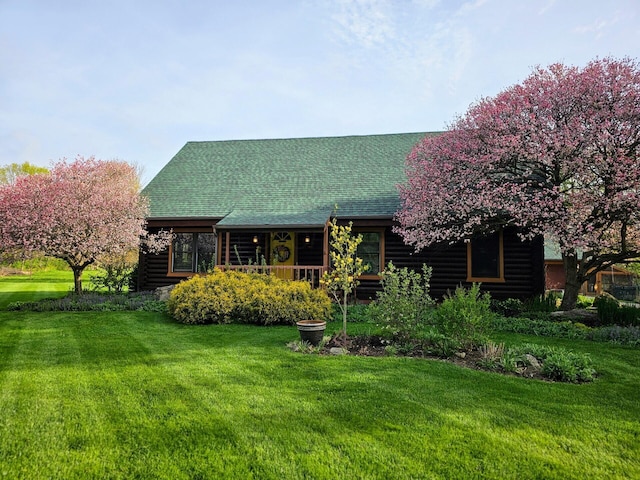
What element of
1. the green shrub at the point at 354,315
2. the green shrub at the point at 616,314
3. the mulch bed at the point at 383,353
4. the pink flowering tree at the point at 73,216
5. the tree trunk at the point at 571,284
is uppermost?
the pink flowering tree at the point at 73,216

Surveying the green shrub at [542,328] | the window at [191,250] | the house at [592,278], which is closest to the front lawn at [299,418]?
the green shrub at [542,328]

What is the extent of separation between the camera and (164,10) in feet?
35.4

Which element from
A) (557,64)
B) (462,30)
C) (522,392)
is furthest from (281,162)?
(522,392)

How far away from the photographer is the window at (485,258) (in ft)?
43.1

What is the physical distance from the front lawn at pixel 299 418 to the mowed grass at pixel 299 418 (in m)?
0.01

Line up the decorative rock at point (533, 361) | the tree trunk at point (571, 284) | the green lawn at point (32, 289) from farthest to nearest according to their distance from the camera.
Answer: the green lawn at point (32, 289)
the tree trunk at point (571, 284)
the decorative rock at point (533, 361)

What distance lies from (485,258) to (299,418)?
10918mm

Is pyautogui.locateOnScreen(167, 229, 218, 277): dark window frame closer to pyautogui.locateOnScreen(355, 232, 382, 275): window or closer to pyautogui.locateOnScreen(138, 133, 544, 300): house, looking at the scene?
pyautogui.locateOnScreen(138, 133, 544, 300): house

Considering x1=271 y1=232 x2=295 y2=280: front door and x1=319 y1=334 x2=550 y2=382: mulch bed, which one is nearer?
x1=319 y1=334 x2=550 y2=382: mulch bed

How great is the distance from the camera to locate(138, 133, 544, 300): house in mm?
12906

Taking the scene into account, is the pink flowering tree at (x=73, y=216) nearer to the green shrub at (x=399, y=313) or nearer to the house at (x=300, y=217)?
the house at (x=300, y=217)

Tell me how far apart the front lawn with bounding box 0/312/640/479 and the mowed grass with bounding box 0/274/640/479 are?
0.01m

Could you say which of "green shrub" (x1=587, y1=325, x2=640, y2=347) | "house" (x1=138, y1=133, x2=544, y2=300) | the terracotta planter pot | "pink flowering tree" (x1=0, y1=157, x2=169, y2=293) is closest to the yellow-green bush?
"house" (x1=138, y1=133, x2=544, y2=300)

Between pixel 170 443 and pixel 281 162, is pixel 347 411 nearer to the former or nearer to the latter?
pixel 170 443
